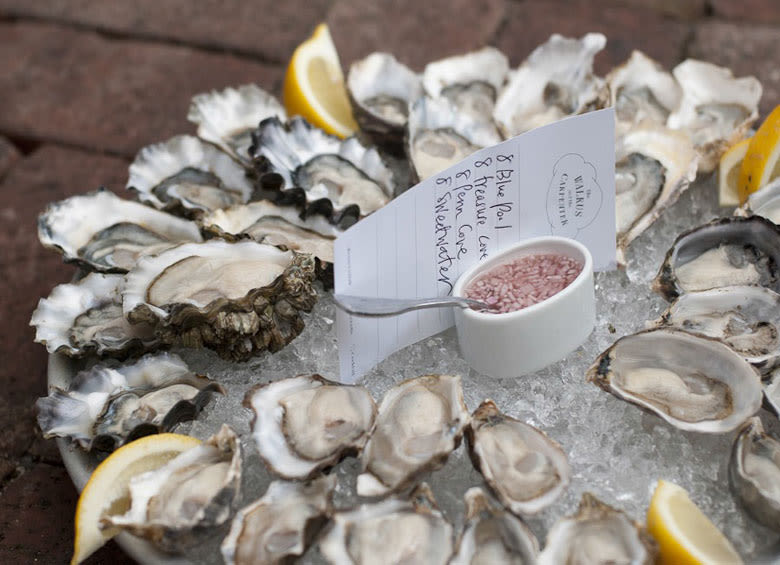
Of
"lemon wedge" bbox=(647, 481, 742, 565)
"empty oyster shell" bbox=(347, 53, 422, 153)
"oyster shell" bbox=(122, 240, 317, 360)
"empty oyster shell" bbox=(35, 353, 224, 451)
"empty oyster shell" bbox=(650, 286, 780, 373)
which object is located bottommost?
"lemon wedge" bbox=(647, 481, 742, 565)

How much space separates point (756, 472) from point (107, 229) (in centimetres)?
119

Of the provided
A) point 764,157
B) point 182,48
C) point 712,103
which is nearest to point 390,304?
point 764,157

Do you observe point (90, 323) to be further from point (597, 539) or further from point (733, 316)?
point (733, 316)

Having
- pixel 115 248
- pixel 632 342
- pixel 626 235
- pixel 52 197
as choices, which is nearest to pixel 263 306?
pixel 115 248

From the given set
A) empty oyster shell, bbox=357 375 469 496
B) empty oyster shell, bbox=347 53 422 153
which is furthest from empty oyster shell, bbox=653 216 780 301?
empty oyster shell, bbox=347 53 422 153

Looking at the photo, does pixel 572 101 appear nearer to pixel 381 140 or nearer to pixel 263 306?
pixel 381 140

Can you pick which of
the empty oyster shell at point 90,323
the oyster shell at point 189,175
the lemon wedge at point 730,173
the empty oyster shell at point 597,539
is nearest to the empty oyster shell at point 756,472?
Answer: the empty oyster shell at point 597,539

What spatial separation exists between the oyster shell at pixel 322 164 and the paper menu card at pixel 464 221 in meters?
0.29

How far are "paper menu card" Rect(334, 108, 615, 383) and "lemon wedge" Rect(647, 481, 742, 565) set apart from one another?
478mm

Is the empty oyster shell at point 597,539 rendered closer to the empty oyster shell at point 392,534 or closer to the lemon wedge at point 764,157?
the empty oyster shell at point 392,534

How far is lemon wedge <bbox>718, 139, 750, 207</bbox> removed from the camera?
168 centimetres

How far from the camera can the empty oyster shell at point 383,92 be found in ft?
6.09

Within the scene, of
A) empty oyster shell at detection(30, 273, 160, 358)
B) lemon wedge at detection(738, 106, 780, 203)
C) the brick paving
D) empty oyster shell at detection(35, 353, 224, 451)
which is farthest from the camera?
the brick paving

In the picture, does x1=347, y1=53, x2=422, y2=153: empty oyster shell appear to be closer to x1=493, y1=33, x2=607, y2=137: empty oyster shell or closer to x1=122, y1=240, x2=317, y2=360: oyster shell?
x1=493, y1=33, x2=607, y2=137: empty oyster shell
